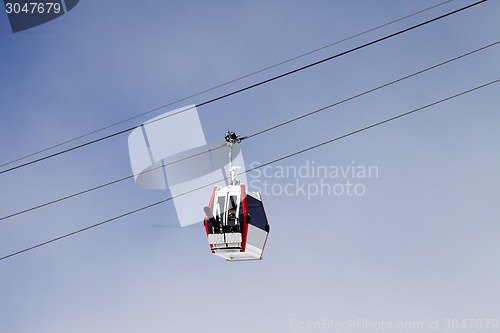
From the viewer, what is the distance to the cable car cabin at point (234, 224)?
19906mm

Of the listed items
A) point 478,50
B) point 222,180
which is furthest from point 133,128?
point 478,50

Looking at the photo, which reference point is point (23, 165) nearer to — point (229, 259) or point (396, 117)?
point (229, 259)

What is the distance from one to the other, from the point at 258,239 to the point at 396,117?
5.53 meters

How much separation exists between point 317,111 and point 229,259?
5.84 meters

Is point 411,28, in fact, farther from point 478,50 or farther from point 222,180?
point 222,180

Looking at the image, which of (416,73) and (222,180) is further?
(222,180)

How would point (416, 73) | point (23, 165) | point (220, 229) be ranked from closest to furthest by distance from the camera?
point (416, 73) → point (23, 165) → point (220, 229)

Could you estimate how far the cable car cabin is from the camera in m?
19.9

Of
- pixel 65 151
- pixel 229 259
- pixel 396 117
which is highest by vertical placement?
pixel 65 151

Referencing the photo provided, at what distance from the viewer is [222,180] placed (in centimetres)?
2112

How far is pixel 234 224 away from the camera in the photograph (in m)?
20.0

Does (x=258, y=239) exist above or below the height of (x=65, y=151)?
below

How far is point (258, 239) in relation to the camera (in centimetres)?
2058

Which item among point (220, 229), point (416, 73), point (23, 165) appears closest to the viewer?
point (416, 73)
